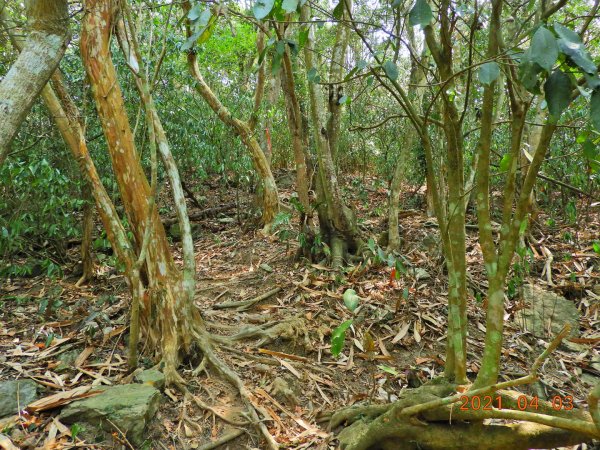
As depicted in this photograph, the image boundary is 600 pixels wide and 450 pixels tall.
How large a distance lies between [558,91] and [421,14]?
58 centimetres

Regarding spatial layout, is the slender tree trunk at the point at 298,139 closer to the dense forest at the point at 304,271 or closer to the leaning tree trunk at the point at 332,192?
the dense forest at the point at 304,271

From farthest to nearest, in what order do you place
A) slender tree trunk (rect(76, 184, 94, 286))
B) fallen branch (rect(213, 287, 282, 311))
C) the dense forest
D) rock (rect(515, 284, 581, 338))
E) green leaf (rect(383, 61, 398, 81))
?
slender tree trunk (rect(76, 184, 94, 286))
fallen branch (rect(213, 287, 282, 311))
rock (rect(515, 284, 581, 338))
the dense forest
green leaf (rect(383, 61, 398, 81))

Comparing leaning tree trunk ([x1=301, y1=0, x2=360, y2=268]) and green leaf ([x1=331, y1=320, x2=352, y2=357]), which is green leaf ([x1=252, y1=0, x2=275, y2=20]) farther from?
leaning tree trunk ([x1=301, y1=0, x2=360, y2=268])

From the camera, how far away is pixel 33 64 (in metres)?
2.21

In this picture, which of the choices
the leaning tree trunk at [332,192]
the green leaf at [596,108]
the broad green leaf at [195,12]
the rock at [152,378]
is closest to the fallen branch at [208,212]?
the leaning tree trunk at [332,192]

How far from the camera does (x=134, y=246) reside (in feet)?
13.5

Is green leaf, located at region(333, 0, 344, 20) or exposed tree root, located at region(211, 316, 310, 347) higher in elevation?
green leaf, located at region(333, 0, 344, 20)

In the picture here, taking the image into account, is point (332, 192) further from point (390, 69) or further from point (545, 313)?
point (390, 69)

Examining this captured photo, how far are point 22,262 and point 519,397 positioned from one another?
6.91 m

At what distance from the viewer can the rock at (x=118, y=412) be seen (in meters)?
3.04

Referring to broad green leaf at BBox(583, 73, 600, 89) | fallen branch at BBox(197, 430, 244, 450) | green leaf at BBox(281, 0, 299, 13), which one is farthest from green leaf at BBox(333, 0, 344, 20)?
fallen branch at BBox(197, 430, 244, 450)

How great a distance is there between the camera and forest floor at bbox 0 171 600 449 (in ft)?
11.3

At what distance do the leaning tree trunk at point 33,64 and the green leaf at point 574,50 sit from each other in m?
2.20

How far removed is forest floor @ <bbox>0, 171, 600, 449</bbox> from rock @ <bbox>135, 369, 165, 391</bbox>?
0.11 meters
